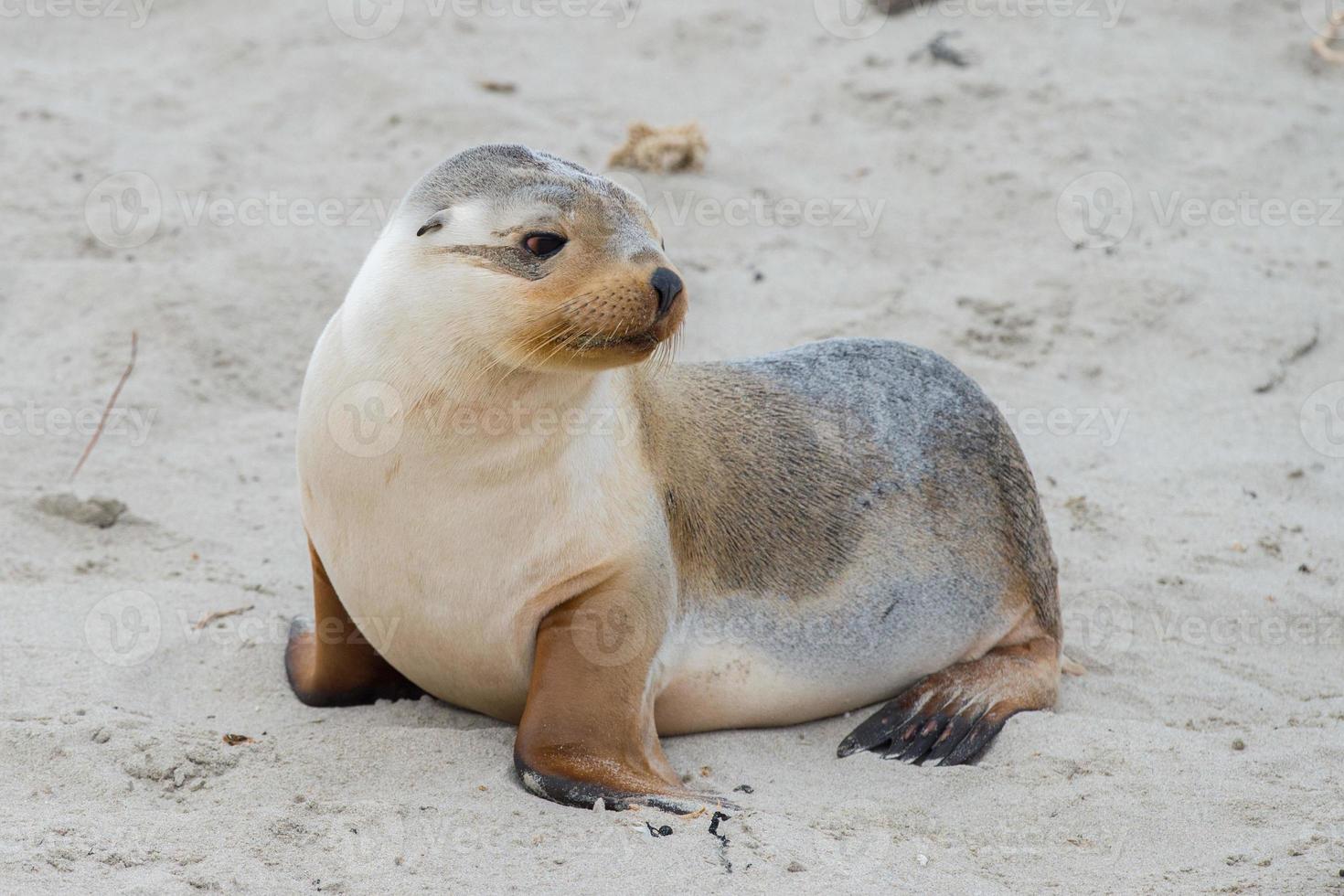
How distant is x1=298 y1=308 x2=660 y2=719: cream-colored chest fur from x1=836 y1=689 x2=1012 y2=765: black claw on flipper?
0.91 m

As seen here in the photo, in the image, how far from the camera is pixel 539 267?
357 cm

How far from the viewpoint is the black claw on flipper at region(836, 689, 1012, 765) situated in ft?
13.8

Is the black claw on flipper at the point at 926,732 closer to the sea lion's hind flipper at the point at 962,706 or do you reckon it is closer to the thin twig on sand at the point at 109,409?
the sea lion's hind flipper at the point at 962,706

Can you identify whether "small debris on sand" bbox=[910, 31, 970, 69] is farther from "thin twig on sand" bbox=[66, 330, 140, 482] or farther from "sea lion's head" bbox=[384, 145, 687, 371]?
"sea lion's head" bbox=[384, 145, 687, 371]

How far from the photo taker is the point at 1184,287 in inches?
283

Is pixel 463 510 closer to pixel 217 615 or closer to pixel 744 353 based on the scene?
pixel 217 615

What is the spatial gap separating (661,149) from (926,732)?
4.45 metres

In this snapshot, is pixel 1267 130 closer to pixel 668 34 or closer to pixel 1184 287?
pixel 1184 287

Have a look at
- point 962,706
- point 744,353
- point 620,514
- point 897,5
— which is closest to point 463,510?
point 620,514

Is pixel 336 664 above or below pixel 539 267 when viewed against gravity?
below

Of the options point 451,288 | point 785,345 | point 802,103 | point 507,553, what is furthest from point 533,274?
point 802,103

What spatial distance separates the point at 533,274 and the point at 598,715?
3.69 ft

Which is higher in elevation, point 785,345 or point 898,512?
point 898,512

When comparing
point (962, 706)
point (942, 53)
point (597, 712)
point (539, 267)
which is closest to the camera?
point (539, 267)
